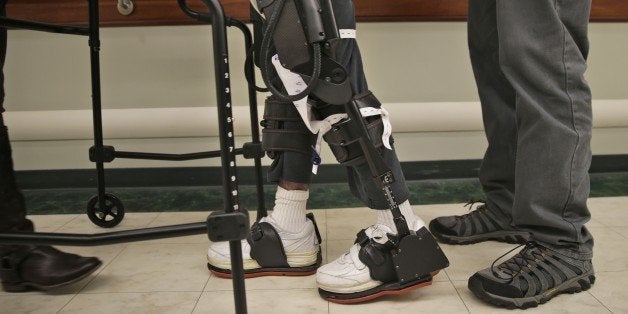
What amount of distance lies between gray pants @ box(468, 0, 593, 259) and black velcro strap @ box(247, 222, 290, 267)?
53 centimetres

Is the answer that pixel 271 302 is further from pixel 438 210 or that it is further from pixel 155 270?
pixel 438 210

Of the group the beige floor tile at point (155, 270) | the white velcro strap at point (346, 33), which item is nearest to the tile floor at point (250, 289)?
the beige floor tile at point (155, 270)

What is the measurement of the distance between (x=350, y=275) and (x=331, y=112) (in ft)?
1.12

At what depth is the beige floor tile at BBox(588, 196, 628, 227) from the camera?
1.57 m

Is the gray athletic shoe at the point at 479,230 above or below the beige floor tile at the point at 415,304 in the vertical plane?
above

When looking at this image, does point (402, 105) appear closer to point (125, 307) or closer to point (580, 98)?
point (580, 98)

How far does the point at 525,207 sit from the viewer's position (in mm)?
1079

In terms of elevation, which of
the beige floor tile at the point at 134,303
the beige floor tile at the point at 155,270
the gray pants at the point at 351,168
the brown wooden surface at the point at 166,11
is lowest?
the beige floor tile at the point at 155,270

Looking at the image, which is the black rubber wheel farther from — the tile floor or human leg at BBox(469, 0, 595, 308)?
human leg at BBox(469, 0, 595, 308)

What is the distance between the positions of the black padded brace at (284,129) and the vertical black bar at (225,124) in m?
0.38

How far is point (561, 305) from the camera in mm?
1074

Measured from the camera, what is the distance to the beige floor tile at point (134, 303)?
109 centimetres

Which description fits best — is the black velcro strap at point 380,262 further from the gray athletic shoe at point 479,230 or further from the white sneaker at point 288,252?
the gray athletic shoe at point 479,230

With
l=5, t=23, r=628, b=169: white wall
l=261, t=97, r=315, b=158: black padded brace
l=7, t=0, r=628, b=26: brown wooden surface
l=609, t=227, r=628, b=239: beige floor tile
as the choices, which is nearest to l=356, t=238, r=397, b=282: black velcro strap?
l=261, t=97, r=315, b=158: black padded brace
